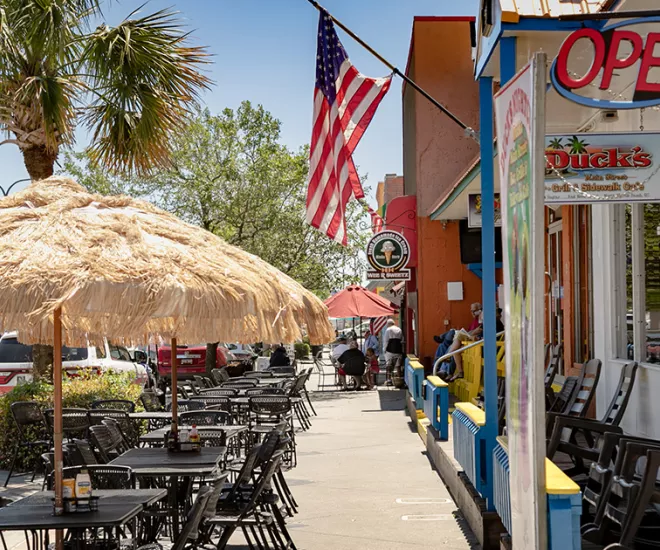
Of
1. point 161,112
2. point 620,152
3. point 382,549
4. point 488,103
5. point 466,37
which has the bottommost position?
point 382,549

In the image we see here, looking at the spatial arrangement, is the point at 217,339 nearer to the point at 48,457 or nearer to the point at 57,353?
the point at 57,353

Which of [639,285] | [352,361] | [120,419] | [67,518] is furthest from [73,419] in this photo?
[352,361]

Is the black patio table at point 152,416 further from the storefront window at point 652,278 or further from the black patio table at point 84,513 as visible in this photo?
the storefront window at point 652,278

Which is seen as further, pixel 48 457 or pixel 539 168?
pixel 48 457

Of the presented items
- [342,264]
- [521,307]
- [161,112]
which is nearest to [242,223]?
[342,264]

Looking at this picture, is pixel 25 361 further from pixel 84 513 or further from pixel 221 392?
pixel 84 513

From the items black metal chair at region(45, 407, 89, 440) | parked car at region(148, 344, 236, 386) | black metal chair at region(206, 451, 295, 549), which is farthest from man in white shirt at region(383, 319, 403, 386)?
black metal chair at region(206, 451, 295, 549)

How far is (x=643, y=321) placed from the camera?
30.9 ft

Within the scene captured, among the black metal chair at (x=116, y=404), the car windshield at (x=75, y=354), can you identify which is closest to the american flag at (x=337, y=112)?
the black metal chair at (x=116, y=404)

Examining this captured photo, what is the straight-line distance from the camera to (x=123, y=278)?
543cm

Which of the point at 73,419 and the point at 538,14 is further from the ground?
the point at 538,14

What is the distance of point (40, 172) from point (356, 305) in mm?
12770

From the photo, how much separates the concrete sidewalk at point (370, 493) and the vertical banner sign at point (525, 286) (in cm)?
343

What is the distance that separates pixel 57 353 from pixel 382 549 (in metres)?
3.37
